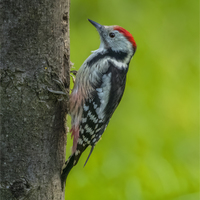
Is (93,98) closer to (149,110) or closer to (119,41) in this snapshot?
(119,41)

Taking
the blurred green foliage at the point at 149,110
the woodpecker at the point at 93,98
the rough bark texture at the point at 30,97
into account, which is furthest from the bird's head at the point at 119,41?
the blurred green foliage at the point at 149,110

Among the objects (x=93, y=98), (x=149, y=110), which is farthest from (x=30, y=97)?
(x=149, y=110)

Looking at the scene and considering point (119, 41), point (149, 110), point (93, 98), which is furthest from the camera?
point (149, 110)

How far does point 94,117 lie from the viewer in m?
2.75

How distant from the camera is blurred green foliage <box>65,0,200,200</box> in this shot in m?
3.50

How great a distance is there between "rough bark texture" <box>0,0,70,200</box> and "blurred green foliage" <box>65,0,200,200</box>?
114cm

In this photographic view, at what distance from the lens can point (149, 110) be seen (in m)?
4.12

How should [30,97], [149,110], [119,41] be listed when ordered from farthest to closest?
[149,110] → [119,41] → [30,97]

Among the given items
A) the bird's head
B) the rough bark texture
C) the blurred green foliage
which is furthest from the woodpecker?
the blurred green foliage

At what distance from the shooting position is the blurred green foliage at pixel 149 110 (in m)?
3.50

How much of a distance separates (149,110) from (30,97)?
7.05ft

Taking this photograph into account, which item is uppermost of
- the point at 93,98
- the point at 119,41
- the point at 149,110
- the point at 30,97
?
the point at 119,41

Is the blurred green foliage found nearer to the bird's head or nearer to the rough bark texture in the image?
the bird's head

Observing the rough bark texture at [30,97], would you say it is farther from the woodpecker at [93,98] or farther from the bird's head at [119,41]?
the bird's head at [119,41]
